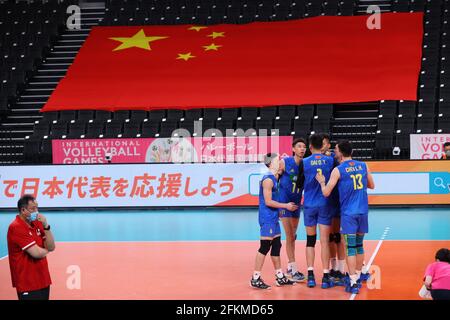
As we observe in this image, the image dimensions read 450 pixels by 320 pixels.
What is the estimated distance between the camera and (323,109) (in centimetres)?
2250

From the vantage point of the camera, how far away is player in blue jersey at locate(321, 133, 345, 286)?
10.0 metres

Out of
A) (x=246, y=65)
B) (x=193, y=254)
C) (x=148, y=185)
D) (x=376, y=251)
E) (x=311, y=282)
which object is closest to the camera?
(x=311, y=282)

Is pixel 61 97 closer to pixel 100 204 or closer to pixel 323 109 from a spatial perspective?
pixel 100 204

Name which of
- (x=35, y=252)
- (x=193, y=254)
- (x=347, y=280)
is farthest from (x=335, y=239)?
(x=35, y=252)

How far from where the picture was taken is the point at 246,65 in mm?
25219

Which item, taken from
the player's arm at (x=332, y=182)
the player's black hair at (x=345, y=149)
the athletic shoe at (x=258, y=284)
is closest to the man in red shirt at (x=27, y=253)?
the athletic shoe at (x=258, y=284)

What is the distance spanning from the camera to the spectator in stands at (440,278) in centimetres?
704

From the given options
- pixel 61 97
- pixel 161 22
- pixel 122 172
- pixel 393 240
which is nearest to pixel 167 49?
pixel 161 22

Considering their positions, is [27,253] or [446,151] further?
[446,151]

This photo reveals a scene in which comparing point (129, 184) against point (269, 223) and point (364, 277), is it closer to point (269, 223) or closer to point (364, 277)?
point (269, 223)

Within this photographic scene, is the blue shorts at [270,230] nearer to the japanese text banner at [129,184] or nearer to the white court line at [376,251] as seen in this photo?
the white court line at [376,251]

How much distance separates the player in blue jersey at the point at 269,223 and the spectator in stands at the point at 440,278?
281cm

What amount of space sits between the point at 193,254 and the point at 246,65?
13.4 meters
